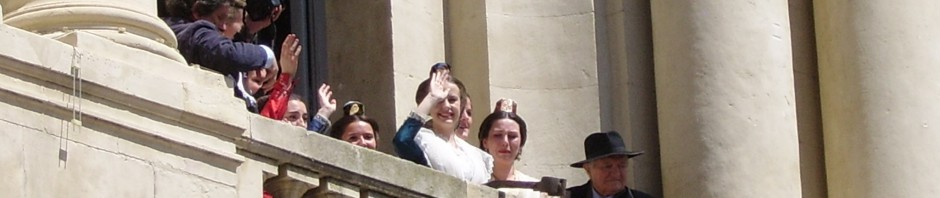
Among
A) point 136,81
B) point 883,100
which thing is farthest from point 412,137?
point 883,100

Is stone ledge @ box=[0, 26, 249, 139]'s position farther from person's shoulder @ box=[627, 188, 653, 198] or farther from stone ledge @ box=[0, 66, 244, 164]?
person's shoulder @ box=[627, 188, 653, 198]

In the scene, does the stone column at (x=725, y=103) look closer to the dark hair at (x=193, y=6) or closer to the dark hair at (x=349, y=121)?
the dark hair at (x=349, y=121)

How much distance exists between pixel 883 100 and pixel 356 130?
137 inches

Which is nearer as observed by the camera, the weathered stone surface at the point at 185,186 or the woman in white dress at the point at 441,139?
the weathered stone surface at the point at 185,186

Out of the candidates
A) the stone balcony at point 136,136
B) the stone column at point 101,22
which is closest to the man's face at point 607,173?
the stone balcony at point 136,136

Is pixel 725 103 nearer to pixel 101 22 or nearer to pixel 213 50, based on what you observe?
pixel 213 50

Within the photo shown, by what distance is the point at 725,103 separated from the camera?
18109 mm

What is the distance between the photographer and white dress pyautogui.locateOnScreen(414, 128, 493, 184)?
15.8 meters

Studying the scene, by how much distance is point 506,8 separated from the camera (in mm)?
18656

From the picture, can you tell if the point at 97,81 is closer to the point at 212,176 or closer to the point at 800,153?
the point at 212,176

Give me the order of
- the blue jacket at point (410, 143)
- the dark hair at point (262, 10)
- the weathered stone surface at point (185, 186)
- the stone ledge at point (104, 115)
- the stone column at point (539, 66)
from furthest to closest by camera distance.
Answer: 1. the stone column at point (539, 66)
2. the dark hair at point (262, 10)
3. the blue jacket at point (410, 143)
4. the weathered stone surface at point (185, 186)
5. the stone ledge at point (104, 115)

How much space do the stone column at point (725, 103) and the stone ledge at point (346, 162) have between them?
364cm

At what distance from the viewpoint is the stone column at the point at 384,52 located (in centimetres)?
1831

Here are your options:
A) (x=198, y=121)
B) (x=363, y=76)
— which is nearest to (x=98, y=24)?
(x=198, y=121)
